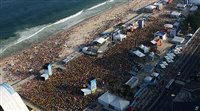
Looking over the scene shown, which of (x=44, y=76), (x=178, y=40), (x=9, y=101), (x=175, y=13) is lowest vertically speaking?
(x=178, y=40)

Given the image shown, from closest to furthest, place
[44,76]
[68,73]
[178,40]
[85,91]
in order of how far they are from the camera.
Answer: [85,91], [44,76], [68,73], [178,40]

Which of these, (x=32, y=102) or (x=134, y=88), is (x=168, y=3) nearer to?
(x=134, y=88)

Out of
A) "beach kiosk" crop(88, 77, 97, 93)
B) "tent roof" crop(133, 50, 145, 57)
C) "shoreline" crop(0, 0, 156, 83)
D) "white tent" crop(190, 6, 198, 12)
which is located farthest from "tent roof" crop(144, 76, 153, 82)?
"white tent" crop(190, 6, 198, 12)

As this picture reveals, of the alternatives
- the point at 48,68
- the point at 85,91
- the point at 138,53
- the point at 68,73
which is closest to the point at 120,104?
the point at 85,91

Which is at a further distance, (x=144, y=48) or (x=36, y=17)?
(x=36, y=17)

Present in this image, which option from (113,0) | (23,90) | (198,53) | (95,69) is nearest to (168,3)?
(113,0)

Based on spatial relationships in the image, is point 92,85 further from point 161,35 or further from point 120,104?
point 161,35

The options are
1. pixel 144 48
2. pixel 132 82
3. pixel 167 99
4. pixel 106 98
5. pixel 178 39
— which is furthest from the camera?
pixel 178 39

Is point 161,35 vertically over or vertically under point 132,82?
over
